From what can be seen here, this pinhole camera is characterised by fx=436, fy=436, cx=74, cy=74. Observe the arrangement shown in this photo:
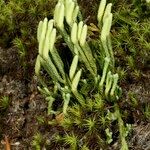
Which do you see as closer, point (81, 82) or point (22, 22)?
point (81, 82)

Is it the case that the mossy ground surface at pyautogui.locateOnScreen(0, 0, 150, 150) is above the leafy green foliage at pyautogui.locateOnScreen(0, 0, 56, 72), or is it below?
below

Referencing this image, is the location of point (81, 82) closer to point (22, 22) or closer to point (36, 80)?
point (36, 80)

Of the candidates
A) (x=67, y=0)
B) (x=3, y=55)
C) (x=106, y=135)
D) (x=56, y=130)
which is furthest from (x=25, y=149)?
(x=67, y=0)

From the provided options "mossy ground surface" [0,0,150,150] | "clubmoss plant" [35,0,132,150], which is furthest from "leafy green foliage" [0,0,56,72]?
"clubmoss plant" [35,0,132,150]

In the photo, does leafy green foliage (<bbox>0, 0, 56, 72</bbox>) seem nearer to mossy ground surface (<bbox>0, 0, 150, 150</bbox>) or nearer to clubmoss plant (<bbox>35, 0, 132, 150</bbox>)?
mossy ground surface (<bbox>0, 0, 150, 150</bbox>)

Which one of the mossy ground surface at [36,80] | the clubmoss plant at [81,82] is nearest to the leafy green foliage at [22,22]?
the mossy ground surface at [36,80]

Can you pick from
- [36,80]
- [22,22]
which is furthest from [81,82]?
[22,22]

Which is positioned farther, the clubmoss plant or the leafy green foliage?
the leafy green foliage

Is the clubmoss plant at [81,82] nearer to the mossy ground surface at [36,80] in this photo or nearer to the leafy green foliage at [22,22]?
the mossy ground surface at [36,80]
